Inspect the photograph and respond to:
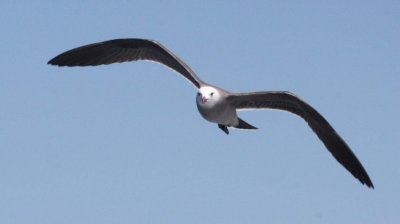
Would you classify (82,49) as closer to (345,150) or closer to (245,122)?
(245,122)

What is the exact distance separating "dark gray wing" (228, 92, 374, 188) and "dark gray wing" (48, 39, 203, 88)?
243 centimetres

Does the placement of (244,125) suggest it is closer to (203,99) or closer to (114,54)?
(203,99)

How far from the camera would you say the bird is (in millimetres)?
16672

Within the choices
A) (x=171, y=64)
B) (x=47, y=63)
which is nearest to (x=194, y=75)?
(x=171, y=64)

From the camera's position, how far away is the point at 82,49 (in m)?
19.5

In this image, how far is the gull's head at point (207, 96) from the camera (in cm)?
1631

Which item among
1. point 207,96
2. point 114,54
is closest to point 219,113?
point 207,96

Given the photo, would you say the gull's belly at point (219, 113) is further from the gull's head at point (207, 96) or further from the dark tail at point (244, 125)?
the dark tail at point (244, 125)

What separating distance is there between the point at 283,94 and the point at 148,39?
3995mm

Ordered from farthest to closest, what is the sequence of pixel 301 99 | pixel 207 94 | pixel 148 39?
pixel 148 39 → pixel 301 99 → pixel 207 94

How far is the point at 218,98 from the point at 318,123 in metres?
3.33

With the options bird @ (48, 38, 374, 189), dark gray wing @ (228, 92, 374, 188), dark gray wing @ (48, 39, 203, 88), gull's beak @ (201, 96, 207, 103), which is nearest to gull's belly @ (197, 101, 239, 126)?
bird @ (48, 38, 374, 189)

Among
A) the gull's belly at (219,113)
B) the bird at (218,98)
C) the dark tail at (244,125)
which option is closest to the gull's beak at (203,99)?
the bird at (218,98)

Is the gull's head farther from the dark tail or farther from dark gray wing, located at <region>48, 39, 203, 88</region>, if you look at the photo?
dark gray wing, located at <region>48, 39, 203, 88</region>
